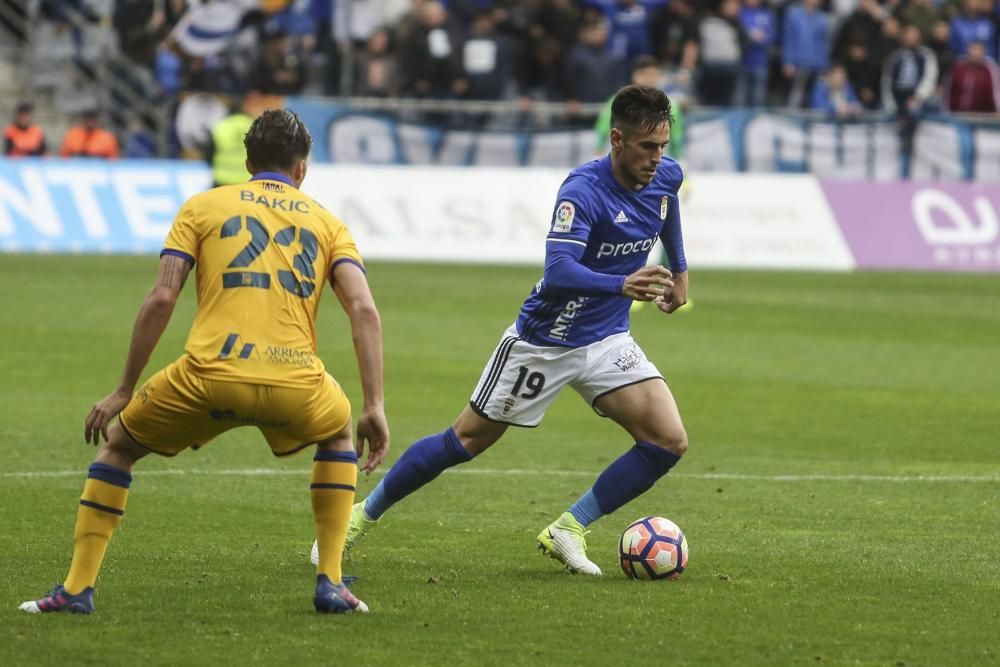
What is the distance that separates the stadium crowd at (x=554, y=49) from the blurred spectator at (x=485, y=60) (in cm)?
2

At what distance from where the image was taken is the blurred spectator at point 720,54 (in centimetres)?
2745

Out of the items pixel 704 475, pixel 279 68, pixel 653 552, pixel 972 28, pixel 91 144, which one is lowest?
pixel 91 144

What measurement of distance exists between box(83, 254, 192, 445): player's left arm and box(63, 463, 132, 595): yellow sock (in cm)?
22

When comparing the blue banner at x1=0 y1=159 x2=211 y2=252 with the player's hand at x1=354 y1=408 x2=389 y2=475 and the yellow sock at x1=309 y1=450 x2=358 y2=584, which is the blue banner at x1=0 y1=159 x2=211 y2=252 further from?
→ the player's hand at x1=354 y1=408 x2=389 y2=475

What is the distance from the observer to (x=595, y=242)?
283 inches

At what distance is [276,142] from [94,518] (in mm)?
1345

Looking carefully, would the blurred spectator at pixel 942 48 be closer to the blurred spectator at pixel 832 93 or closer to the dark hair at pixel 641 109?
the blurred spectator at pixel 832 93

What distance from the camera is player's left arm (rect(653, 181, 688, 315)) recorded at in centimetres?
725

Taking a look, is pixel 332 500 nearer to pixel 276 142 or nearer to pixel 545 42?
pixel 276 142

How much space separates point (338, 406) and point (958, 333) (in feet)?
40.3

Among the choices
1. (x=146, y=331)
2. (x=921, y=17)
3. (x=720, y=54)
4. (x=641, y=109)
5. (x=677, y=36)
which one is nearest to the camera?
(x=146, y=331)

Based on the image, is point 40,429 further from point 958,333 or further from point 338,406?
point 958,333

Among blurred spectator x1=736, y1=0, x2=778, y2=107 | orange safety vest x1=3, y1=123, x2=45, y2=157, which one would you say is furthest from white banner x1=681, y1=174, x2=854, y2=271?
orange safety vest x1=3, y1=123, x2=45, y2=157

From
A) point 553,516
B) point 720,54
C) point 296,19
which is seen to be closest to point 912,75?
point 720,54
